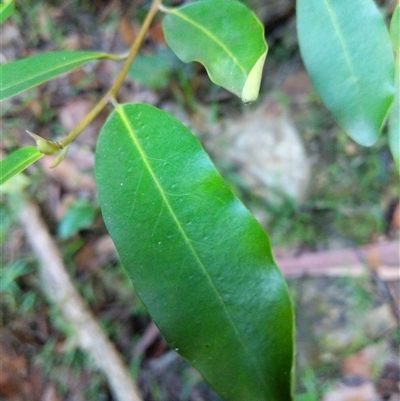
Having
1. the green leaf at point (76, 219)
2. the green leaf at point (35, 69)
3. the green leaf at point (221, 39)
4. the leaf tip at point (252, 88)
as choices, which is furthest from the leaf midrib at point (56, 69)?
the green leaf at point (76, 219)

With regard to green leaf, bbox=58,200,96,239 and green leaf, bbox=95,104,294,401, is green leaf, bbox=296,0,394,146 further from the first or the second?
green leaf, bbox=58,200,96,239

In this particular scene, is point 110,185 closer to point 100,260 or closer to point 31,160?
point 31,160

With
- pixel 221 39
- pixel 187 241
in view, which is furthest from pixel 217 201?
pixel 221 39

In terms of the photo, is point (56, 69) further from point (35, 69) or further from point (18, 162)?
point (18, 162)

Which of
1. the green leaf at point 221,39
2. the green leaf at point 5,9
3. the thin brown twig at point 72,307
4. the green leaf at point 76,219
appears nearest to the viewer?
the green leaf at point 221,39

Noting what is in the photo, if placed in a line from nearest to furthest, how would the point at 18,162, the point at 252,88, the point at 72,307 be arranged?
the point at 252,88 → the point at 18,162 → the point at 72,307

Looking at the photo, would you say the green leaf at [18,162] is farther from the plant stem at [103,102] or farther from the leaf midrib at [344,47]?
the leaf midrib at [344,47]
